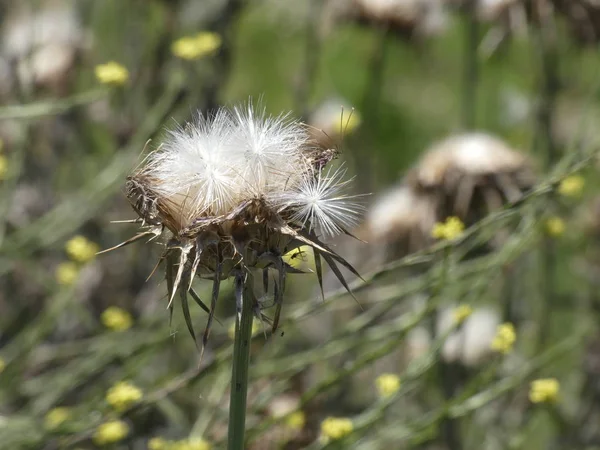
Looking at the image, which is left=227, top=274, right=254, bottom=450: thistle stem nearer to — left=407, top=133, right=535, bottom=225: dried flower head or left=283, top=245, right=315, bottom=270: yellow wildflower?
left=283, top=245, right=315, bottom=270: yellow wildflower

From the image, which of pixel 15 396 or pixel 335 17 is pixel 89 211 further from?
pixel 335 17

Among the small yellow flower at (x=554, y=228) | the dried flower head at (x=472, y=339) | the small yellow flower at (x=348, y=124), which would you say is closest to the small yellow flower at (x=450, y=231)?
the small yellow flower at (x=348, y=124)

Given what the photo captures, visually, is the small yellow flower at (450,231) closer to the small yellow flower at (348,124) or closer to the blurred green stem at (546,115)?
the small yellow flower at (348,124)

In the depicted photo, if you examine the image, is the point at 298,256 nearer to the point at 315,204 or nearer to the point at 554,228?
the point at 315,204

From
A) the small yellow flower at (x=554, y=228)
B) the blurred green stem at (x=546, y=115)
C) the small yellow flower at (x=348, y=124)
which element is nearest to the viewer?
the small yellow flower at (x=348, y=124)

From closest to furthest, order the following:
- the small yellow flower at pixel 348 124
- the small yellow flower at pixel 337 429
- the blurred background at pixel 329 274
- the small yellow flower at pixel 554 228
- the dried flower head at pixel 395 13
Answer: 1. the small yellow flower at pixel 348 124
2. the small yellow flower at pixel 337 429
3. the blurred background at pixel 329 274
4. the small yellow flower at pixel 554 228
5. the dried flower head at pixel 395 13

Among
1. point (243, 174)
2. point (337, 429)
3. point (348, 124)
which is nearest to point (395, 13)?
point (348, 124)

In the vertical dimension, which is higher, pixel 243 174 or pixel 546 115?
pixel 546 115
